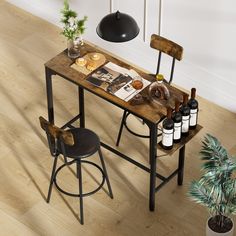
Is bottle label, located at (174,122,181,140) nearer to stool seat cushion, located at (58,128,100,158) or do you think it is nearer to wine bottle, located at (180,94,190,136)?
wine bottle, located at (180,94,190,136)

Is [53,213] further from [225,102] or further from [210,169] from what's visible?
[225,102]

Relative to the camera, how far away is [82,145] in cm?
573

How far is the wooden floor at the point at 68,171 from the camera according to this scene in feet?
19.5

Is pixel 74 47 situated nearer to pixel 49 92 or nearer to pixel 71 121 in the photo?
pixel 49 92

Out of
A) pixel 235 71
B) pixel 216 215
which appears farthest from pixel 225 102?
pixel 216 215

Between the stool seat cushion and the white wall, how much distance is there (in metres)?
1.59

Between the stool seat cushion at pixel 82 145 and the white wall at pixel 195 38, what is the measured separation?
1594mm

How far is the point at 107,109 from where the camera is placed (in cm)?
703

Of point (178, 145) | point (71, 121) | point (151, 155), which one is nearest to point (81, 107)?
point (71, 121)

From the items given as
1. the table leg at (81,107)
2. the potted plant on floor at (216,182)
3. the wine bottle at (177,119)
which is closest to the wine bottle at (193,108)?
the wine bottle at (177,119)

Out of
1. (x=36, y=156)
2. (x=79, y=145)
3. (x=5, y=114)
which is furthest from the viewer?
(x=5, y=114)

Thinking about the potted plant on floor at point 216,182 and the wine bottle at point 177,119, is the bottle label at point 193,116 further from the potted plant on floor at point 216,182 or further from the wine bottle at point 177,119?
the potted plant on floor at point 216,182

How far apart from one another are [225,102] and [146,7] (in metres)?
1.15

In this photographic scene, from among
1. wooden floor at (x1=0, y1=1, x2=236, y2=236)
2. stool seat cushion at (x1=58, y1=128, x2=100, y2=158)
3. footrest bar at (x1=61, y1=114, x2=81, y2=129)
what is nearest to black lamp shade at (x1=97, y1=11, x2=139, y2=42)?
stool seat cushion at (x1=58, y1=128, x2=100, y2=158)
